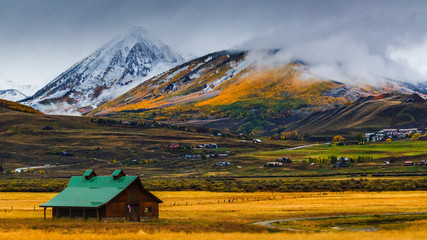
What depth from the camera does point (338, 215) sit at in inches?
2724

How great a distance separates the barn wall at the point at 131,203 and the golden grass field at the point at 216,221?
2.27 meters

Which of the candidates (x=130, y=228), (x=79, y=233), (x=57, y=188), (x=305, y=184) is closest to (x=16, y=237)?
(x=79, y=233)

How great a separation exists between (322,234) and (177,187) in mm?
77057

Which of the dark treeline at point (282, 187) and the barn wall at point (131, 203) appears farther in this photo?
the dark treeline at point (282, 187)

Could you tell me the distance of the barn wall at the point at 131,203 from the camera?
67312 mm

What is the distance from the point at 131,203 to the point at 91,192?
5.01 m

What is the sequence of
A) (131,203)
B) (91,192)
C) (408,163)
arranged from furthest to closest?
(408,163) < (91,192) < (131,203)

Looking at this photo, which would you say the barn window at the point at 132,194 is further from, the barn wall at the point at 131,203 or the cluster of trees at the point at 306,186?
the cluster of trees at the point at 306,186

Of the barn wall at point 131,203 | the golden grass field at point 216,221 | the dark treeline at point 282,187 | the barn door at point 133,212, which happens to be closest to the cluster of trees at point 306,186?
the dark treeline at point 282,187

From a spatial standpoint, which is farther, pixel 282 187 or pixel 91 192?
pixel 282 187

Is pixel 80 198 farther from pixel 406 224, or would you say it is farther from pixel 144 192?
pixel 406 224

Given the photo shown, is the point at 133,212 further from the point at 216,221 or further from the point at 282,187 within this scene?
the point at 282,187

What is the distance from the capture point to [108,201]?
6631 centimetres

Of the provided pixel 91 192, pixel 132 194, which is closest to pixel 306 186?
pixel 132 194
